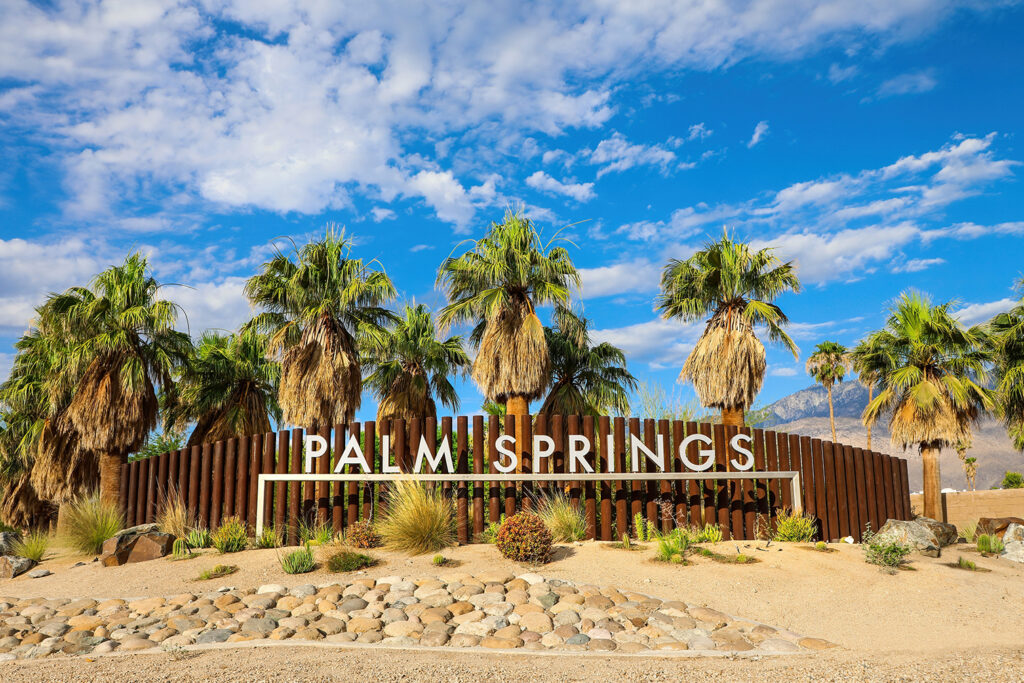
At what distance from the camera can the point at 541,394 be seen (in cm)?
1892

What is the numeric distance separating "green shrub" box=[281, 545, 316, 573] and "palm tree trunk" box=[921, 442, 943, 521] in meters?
19.7

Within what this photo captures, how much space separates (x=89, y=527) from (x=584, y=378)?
15.2 metres

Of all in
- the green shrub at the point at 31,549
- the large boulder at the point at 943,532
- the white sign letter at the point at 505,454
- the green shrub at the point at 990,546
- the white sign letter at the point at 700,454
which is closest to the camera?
the white sign letter at the point at 505,454

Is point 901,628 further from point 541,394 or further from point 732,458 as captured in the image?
point 541,394

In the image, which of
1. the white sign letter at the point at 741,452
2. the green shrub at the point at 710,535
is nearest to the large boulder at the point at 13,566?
the green shrub at the point at 710,535

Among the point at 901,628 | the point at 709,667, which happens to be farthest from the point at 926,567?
the point at 709,667

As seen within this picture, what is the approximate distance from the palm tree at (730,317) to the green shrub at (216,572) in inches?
517

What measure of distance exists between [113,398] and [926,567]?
16.9 meters

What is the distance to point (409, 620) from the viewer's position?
28.2 ft

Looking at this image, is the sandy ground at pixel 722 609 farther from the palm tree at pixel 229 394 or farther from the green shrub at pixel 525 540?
the palm tree at pixel 229 394

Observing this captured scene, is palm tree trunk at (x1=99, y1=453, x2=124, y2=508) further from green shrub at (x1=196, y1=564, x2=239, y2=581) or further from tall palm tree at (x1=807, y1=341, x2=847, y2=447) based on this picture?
tall palm tree at (x1=807, y1=341, x2=847, y2=447)

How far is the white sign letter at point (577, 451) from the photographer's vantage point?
42.3 feet

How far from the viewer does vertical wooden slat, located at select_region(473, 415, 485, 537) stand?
12391mm

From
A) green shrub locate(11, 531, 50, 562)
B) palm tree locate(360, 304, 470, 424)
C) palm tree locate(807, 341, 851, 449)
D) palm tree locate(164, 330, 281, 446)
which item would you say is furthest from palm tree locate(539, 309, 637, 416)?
palm tree locate(807, 341, 851, 449)
